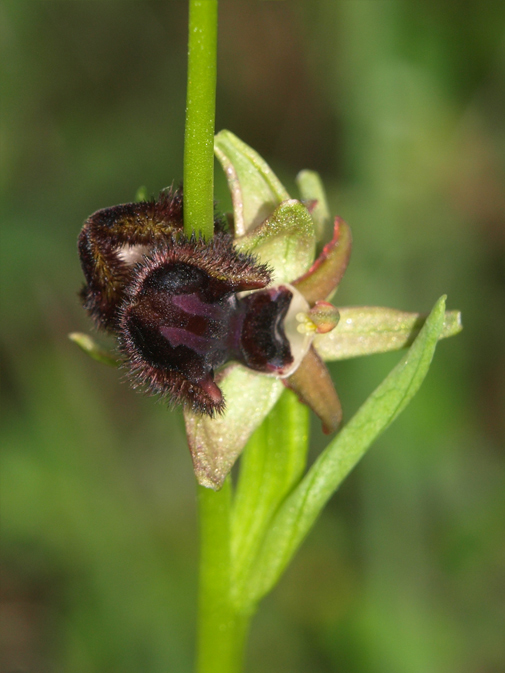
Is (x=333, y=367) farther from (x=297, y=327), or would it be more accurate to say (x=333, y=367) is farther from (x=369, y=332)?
(x=297, y=327)

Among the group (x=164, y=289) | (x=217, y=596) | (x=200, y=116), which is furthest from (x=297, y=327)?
(x=217, y=596)

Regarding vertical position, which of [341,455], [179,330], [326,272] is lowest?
[341,455]

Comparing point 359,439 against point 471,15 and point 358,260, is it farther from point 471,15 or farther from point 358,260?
point 471,15

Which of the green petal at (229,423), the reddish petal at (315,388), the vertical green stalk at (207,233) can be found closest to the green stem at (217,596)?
the vertical green stalk at (207,233)

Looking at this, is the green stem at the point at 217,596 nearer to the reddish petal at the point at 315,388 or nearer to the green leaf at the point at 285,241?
the reddish petal at the point at 315,388

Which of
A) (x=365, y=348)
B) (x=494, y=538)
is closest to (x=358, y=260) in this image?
(x=494, y=538)
